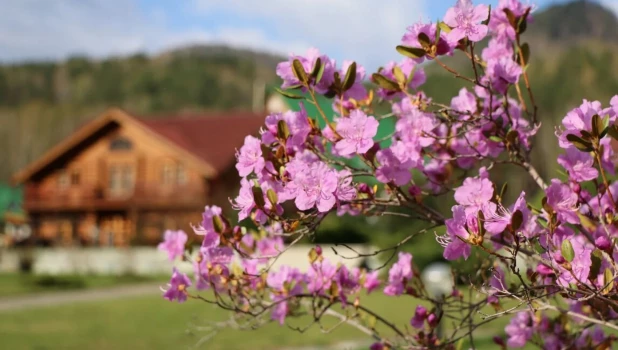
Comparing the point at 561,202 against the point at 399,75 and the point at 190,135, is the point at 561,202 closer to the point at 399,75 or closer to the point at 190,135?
the point at 399,75

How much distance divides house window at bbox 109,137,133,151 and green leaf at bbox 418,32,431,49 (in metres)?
26.9

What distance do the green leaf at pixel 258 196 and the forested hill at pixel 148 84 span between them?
59.8m

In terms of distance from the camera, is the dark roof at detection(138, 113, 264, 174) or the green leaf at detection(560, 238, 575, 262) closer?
the green leaf at detection(560, 238, 575, 262)

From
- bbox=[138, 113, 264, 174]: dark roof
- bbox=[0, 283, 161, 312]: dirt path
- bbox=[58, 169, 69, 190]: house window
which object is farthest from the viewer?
bbox=[58, 169, 69, 190]: house window

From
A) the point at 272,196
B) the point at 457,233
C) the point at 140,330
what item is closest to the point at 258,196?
the point at 272,196

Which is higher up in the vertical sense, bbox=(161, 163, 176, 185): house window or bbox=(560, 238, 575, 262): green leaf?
bbox=(560, 238, 575, 262): green leaf

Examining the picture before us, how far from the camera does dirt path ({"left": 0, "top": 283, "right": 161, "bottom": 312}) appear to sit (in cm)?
1492

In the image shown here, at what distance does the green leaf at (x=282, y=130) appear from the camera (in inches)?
71.5

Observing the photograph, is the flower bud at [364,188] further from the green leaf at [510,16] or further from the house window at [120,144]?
the house window at [120,144]

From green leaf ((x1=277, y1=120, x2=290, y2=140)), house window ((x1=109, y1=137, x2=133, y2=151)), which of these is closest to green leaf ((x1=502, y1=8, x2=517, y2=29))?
green leaf ((x1=277, y1=120, x2=290, y2=140))

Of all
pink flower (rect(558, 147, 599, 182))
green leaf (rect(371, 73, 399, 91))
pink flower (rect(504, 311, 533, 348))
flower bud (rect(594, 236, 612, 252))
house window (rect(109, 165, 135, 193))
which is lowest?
house window (rect(109, 165, 135, 193))

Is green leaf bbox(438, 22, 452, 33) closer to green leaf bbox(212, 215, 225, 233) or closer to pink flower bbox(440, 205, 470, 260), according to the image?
pink flower bbox(440, 205, 470, 260)

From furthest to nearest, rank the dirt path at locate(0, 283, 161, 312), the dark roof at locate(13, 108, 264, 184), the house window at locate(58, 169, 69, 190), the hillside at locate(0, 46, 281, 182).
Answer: the hillside at locate(0, 46, 281, 182)
the house window at locate(58, 169, 69, 190)
the dark roof at locate(13, 108, 264, 184)
the dirt path at locate(0, 283, 161, 312)

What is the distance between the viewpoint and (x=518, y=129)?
2154mm
